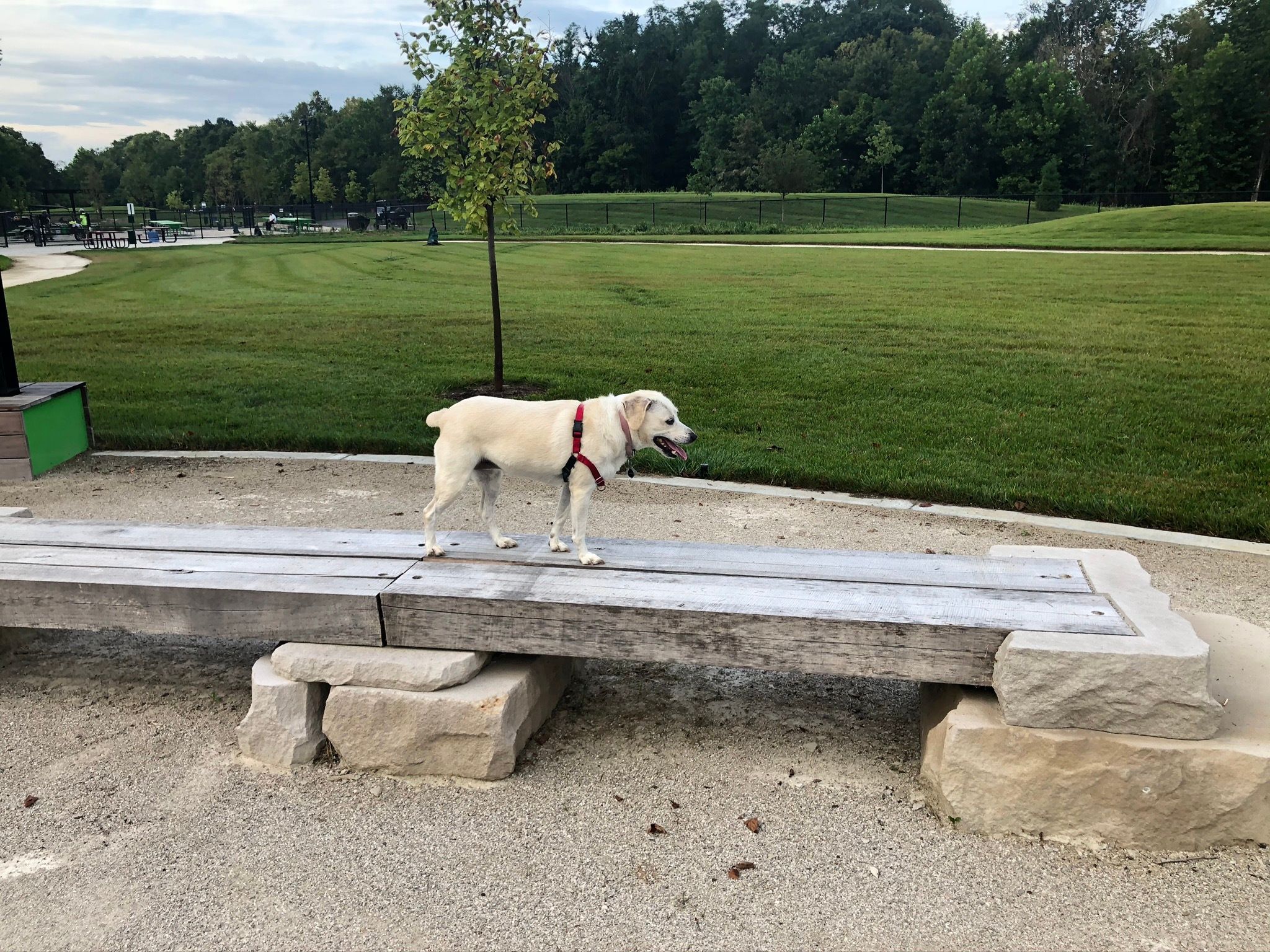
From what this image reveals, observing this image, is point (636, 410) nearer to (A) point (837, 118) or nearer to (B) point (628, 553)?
(B) point (628, 553)

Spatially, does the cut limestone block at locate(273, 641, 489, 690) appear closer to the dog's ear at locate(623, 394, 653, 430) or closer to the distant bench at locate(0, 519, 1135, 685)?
the distant bench at locate(0, 519, 1135, 685)

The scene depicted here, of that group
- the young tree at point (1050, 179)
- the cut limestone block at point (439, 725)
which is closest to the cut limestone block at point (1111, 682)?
the cut limestone block at point (439, 725)

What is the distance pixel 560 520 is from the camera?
183 inches

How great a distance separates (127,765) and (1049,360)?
11341 millimetres

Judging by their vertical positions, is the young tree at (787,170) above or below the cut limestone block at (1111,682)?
above

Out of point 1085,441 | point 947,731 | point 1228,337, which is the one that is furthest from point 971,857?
point 1228,337

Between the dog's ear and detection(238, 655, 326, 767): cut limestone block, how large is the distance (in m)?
1.81

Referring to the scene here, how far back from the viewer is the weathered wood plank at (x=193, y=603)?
13.6 ft

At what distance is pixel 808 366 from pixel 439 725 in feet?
30.4

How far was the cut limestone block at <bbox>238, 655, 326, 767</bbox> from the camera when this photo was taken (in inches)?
165

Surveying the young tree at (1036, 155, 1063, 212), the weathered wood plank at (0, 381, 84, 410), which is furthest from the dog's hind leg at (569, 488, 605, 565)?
the young tree at (1036, 155, 1063, 212)

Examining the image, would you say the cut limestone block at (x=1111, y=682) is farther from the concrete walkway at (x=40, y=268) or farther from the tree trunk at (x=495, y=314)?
the concrete walkway at (x=40, y=268)

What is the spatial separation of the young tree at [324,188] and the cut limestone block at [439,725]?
3487 inches

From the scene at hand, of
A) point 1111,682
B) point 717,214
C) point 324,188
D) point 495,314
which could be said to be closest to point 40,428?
point 495,314
